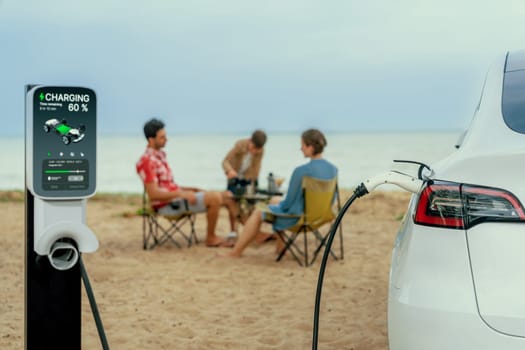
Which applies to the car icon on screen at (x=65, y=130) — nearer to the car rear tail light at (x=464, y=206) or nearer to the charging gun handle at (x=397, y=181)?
the charging gun handle at (x=397, y=181)

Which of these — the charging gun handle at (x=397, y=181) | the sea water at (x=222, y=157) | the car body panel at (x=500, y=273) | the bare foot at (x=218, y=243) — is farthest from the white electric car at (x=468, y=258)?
the sea water at (x=222, y=157)

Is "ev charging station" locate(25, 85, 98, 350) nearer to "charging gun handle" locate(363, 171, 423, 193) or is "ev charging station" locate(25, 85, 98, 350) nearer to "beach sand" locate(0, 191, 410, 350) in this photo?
"charging gun handle" locate(363, 171, 423, 193)

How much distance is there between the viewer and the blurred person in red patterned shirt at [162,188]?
26.9ft

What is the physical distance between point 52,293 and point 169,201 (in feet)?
17.1

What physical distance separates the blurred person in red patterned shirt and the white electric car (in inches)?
228

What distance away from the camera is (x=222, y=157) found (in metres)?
42.9

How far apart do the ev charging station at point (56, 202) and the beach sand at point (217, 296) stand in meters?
1.69

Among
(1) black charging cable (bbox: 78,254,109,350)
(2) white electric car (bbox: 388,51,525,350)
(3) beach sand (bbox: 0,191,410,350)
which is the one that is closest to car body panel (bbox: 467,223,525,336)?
(2) white electric car (bbox: 388,51,525,350)

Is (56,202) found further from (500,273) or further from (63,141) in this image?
(500,273)

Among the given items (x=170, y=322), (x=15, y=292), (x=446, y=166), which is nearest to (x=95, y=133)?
(x=446, y=166)

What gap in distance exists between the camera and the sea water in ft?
99.6

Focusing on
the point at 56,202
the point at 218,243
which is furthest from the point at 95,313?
the point at 218,243

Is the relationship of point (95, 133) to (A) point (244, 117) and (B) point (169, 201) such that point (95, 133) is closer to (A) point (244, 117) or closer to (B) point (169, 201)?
(B) point (169, 201)

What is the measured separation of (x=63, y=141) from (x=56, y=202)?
23 centimetres
